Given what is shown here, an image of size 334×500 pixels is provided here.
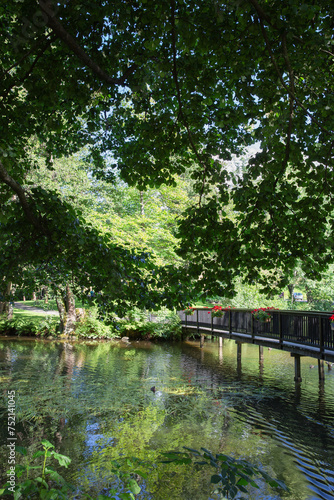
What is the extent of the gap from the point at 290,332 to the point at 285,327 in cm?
34

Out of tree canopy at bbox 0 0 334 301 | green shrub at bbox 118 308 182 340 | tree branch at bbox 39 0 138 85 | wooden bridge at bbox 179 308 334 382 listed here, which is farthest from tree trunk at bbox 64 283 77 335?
tree branch at bbox 39 0 138 85

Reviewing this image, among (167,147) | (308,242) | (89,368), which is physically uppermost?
(167,147)

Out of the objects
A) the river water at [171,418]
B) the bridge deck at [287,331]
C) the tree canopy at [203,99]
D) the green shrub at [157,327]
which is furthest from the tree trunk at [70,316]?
the tree canopy at [203,99]

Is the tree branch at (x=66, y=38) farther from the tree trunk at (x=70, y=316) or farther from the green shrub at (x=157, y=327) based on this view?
the tree trunk at (x=70, y=316)

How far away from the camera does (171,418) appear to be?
8.31m

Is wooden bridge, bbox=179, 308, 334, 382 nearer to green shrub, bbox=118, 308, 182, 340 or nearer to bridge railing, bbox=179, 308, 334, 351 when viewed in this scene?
bridge railing, bbox=179, 308, 334, 351

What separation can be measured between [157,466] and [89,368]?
814 centimetres

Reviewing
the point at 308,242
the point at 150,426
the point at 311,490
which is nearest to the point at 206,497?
the point at 311,490

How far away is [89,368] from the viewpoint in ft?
44.5

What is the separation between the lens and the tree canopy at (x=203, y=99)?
4.29 m

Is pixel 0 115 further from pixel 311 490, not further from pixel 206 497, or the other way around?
pixel 311 490

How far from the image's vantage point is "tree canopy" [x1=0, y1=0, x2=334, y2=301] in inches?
169

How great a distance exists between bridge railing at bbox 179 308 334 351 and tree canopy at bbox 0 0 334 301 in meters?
5.56

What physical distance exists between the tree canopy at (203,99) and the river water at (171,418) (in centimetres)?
314
